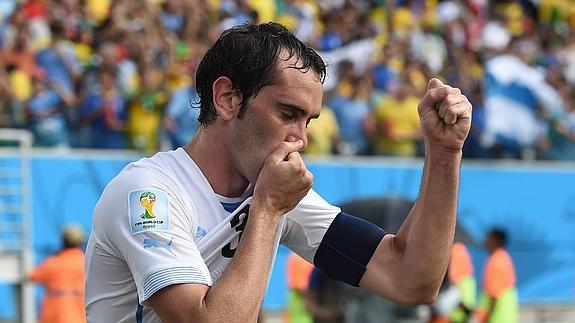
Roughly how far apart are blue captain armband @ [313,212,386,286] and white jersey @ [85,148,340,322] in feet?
0.98

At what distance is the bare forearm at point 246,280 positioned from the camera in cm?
310

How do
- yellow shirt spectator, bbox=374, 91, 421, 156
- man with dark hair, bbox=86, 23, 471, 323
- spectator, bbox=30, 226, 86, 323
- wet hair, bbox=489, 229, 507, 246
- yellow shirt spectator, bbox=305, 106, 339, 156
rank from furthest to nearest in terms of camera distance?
yellow shirt spectator, bbox=374, 91, 421, 156, yellow shirt spectator, bbox=305, 106, 339, 156, wet hair, bbox=489, 229, 507, 246, spectator, bbox=30, 226, 86, 323, man with dark hair, bbox=86, 23, 471, 323

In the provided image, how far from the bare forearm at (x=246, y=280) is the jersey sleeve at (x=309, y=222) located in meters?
0.58

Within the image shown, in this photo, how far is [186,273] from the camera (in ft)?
10.5

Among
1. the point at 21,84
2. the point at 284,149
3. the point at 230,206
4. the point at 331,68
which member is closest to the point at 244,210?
the point at 230,206

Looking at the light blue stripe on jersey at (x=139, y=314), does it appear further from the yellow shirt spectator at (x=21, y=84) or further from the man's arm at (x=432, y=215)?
the yellow shirt spectator at (x=21, y=84)

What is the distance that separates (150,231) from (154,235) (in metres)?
0.02

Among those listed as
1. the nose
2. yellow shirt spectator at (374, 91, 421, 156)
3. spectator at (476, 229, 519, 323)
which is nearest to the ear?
the nose

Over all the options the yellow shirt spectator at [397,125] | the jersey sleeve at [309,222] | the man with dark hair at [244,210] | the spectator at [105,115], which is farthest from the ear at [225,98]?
the yellow shirt spectator at [397,125]

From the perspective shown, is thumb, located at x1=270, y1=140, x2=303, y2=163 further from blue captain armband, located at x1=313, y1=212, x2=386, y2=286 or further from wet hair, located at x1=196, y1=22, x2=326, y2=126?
blue captain armband, located at x1=313, y1=212, x2=386, y2=286

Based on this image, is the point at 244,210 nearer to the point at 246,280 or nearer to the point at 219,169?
the point at 219,169

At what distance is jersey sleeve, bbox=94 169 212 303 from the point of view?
322 centimetres

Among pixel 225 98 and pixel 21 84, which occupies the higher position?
pixel 225 98

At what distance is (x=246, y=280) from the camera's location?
10.3 ft
